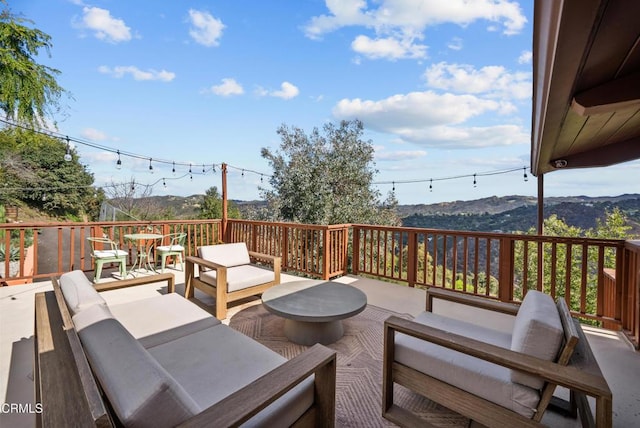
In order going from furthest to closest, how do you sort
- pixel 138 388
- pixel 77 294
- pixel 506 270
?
pixel 506 270
pixel 77 294
pixel 138 388

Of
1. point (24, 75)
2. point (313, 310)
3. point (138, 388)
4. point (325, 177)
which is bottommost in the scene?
point (313, 310)

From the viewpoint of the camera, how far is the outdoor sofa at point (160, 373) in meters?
0.84

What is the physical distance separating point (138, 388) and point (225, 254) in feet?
9.91

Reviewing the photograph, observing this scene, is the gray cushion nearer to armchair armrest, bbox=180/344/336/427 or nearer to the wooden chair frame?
armchair armrest, bbox=180/344/336/427

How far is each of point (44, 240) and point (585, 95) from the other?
655 inches

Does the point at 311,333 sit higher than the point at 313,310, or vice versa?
the point at 313,310

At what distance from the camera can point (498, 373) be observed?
55.5 inches

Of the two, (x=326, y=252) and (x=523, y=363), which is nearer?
(x=523, y=363)

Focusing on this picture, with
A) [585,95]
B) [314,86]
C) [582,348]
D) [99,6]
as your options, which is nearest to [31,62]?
[99,6]

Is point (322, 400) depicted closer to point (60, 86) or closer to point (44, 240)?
point (60, 86)

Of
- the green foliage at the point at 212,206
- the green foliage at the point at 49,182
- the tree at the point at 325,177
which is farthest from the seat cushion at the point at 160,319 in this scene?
the green foliage at the point at 49,182

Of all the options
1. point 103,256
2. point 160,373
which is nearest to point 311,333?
point 160,373

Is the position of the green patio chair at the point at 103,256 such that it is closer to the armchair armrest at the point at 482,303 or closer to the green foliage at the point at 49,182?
the armchair armrest at the point at 482,303

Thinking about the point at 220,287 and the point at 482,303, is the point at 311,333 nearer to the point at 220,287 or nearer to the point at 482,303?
the point at 220,287
